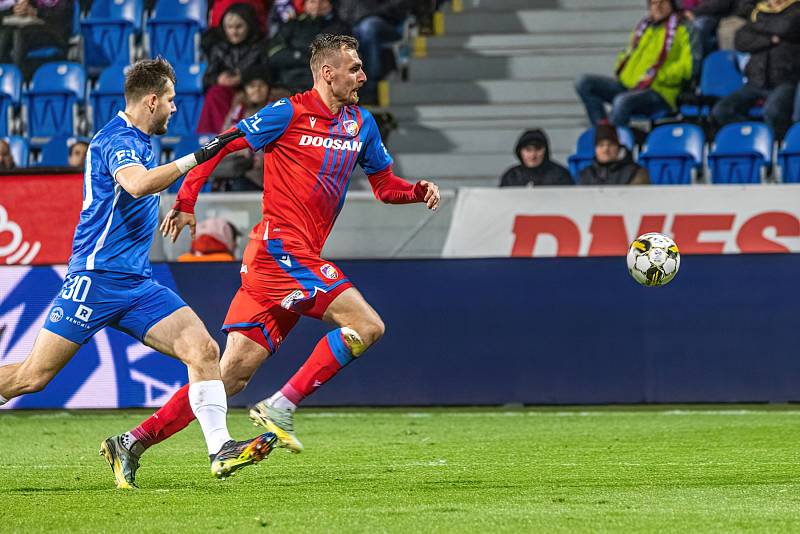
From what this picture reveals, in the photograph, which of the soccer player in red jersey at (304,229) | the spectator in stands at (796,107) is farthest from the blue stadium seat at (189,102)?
the soccer player in red jersey at (304,229)

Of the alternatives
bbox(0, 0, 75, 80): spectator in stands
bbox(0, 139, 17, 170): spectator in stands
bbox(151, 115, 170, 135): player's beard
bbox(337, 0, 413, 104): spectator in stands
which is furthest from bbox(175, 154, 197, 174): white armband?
bbox(0, 0, 75, 80): spectator in stands

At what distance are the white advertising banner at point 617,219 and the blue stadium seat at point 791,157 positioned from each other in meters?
1.82

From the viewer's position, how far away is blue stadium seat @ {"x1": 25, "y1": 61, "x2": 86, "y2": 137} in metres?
17.1

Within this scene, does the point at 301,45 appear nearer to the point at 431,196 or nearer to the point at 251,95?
the point at 251,95

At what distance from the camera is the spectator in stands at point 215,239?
12.4 meters

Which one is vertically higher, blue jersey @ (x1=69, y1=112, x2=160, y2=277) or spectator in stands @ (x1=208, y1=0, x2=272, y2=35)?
blue jersey @ (x1=69, y1=112, x2=160, y2=277)

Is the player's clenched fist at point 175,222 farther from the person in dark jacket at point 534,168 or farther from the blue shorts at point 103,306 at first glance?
the person in dark jacket at point 534,168

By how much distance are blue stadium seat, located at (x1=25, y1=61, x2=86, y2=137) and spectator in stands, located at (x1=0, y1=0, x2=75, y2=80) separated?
0.49 meters

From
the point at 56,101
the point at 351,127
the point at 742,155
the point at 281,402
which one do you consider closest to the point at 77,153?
the point at 56,101

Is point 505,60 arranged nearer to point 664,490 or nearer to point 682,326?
point 682,326

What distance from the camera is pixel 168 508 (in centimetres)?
618

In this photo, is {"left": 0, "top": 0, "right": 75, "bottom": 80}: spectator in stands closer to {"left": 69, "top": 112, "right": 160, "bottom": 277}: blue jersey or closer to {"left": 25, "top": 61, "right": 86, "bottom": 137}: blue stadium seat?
{"left": 25, "top": 61, "right": 86, "bottom": 137}: blue stadium seat

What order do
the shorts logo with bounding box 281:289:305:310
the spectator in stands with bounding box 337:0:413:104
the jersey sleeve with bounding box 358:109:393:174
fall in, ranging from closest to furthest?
the shorts logo with bounding box 281:289:305:310 < the jersey sleeve with bounding box 358:109:393:174 < the spectator in stands with bounding box 337:0:413:104

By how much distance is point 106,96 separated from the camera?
16.9 m
